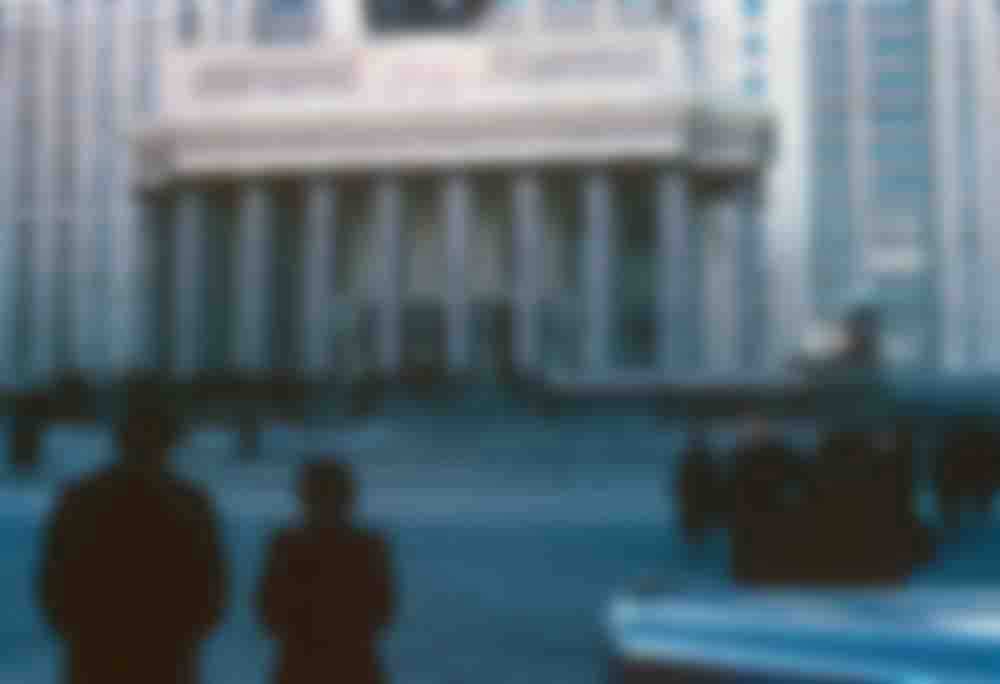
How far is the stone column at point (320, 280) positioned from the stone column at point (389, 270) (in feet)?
5.53

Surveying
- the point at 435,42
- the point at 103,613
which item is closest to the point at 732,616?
the point at 103,613

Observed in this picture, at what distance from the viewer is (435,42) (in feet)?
161

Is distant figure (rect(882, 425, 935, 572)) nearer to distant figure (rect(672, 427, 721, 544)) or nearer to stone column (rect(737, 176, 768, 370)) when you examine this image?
distant figure (rect(672, 427, 721, 544))

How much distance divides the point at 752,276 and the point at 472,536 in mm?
38716

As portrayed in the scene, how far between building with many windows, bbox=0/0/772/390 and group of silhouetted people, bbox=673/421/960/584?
31161mm

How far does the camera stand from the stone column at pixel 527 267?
152 ft

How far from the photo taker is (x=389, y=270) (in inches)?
1854

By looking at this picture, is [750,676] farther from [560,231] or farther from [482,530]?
[560,231]

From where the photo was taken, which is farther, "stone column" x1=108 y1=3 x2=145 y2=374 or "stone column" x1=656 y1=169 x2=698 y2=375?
"stone column" x1=108 y1=3 x2=145 y2=374

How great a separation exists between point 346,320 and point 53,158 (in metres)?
18.4

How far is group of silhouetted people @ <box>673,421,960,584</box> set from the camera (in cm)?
591

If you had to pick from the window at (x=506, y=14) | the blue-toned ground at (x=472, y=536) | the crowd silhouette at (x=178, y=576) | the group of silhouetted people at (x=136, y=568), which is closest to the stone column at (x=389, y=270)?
the window at (x=506, y=14)

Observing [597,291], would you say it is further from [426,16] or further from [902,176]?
[902,176]

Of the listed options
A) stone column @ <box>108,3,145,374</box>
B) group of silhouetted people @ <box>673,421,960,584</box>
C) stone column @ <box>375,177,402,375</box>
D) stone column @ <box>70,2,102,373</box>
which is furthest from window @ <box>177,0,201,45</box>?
group of silhouetted people @ <box>673,421,960,584</box>
